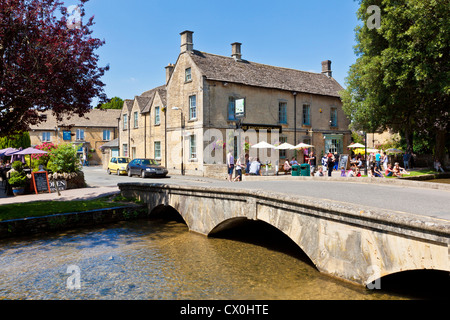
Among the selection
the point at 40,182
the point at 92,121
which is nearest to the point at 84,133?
the point at 92,121

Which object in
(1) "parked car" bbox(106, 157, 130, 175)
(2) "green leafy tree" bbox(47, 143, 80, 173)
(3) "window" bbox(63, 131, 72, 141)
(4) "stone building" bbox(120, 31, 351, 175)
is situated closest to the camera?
(2) "green leafy tree" bbox(47, 143, 80, 173)

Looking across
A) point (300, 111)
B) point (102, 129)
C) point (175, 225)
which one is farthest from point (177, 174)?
point (102, 129)

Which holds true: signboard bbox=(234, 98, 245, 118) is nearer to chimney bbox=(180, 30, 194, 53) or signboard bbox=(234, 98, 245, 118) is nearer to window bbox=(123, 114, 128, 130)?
chimney bbox=(180, 30, 194, 53)

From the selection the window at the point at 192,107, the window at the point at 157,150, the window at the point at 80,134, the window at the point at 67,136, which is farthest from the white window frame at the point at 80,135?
the window at the point at 192,107

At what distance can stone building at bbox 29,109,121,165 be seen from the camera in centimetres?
5316

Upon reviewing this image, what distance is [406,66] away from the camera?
60.5ft

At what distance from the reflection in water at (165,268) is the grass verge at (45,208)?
3.95 ft

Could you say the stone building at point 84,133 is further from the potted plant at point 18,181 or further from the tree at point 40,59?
the tree at point 40,59

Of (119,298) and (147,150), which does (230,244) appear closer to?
(119,298)

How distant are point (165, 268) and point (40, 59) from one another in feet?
24.3

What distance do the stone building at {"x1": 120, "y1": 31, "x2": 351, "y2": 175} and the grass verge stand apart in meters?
12.4

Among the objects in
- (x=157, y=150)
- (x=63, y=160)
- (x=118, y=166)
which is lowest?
(x=118, y=166)

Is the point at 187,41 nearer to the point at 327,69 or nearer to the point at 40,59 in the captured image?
the point at 327,69

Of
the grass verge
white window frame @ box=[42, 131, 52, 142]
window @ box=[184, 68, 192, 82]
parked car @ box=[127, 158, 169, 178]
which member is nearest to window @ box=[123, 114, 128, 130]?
parked car @ box=[127, 158, 169, 178]
